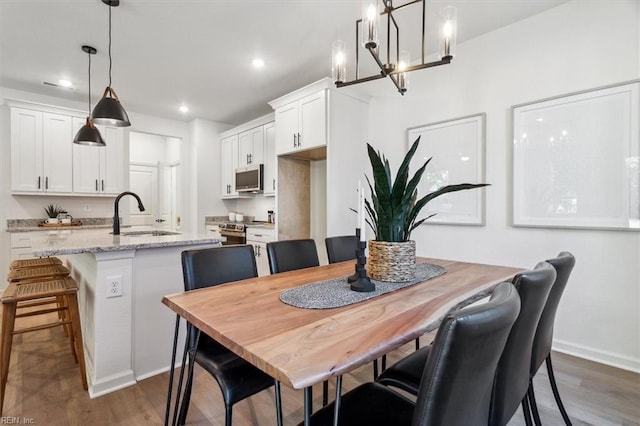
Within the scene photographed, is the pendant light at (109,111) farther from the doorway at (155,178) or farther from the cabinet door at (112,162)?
the doorway at (155,178)

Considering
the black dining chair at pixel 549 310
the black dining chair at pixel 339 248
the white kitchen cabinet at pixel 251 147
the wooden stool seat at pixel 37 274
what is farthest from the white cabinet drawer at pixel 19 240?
the black dining chair at pixel 549 310

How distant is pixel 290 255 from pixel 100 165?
13.3 feet

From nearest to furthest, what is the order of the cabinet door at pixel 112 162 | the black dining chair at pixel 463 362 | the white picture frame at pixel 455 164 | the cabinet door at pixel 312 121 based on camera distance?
the black dining chair at pixel 463 362, the white picture frame at pixel 455 164, the cabinet door at pixel 312 121, the cabinet door at pixel 112 162

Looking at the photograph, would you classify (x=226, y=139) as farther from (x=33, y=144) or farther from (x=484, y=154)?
(x=484, y=154)

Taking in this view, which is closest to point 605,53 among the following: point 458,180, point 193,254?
point 458,180

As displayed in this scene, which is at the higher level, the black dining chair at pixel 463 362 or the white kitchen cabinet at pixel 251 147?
the white kitchen cabinet at pixel 251 147

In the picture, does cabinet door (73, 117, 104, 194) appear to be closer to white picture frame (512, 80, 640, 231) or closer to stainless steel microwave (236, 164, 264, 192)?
stainless steel microwave (236, 164, 264, 192)

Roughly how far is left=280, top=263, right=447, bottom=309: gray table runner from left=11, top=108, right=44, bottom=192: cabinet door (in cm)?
455

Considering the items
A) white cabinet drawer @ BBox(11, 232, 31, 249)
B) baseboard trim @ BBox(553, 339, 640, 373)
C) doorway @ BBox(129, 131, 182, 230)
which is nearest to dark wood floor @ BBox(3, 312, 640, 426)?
baseboard trim @ BBox(553, 339, 640, 373)

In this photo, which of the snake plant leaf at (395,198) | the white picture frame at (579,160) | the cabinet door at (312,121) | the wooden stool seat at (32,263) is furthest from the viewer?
the cabinet door at (312,121)

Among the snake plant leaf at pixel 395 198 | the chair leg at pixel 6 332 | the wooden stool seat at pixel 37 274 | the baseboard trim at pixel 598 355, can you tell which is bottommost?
the baseboard trim at pixel 598 355

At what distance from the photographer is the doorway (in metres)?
6.56

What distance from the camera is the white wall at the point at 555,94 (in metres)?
2.19

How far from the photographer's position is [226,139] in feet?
17.8
